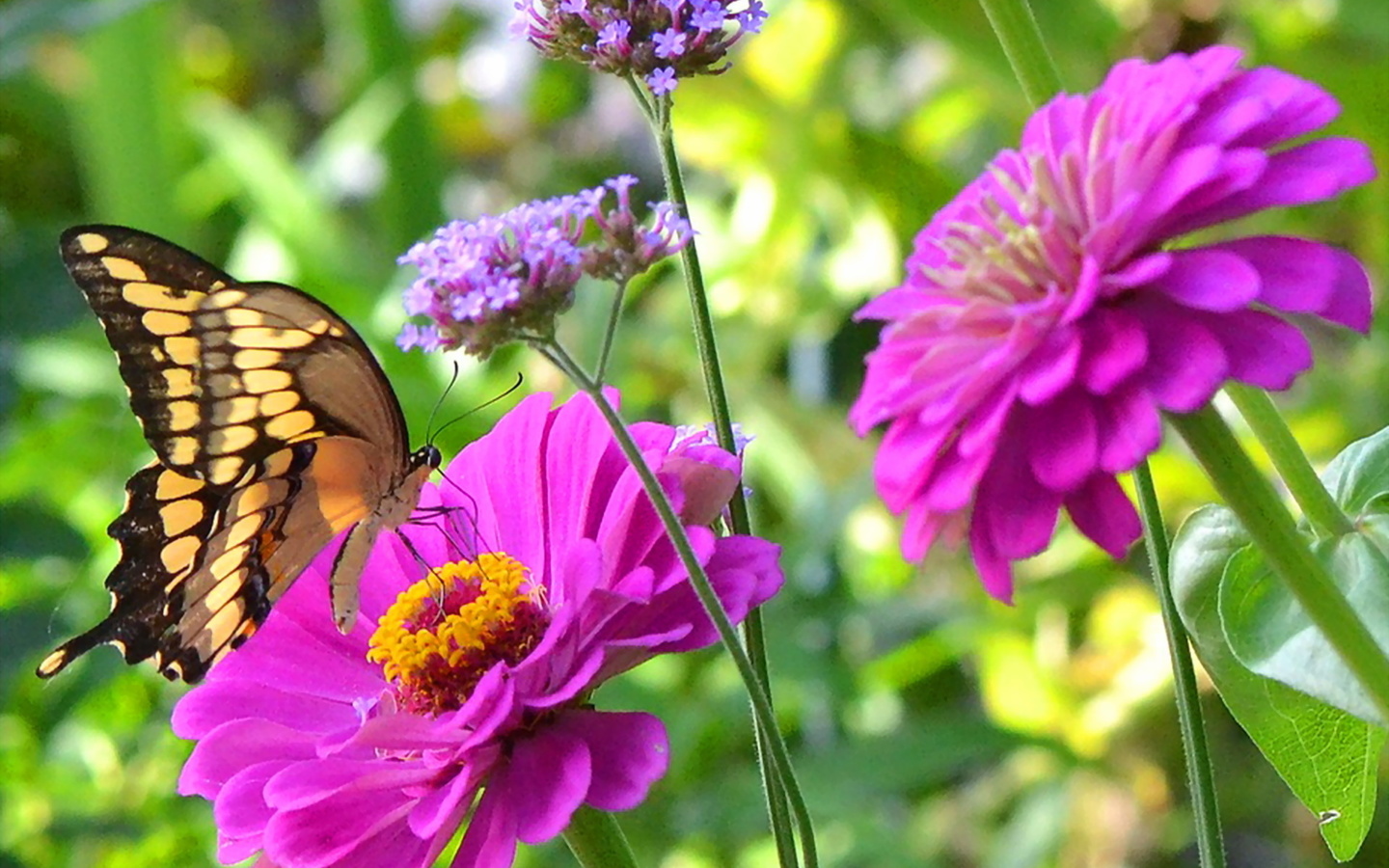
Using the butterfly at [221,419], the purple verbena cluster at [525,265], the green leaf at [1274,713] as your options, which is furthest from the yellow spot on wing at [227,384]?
the green leaf at [1274,713]

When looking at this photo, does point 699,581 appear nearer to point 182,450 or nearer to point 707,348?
point 707,348

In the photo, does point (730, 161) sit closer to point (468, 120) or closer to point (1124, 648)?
point (1124, 648)

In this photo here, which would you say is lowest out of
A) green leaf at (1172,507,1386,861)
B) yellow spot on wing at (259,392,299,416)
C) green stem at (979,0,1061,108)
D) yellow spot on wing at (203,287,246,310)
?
green leaf at (1172,507,1386,861)

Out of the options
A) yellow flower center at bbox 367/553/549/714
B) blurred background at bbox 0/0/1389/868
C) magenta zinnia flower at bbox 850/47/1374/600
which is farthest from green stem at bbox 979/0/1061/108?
blurred background at bbox 0/0/1389/868

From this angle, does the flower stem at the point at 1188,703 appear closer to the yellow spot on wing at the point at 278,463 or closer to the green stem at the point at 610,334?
the green stem at the point at 610,334

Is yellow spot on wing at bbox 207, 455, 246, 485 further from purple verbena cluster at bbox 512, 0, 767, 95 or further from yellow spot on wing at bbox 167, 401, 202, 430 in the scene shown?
purple verbena cluster at bbox 512, 0, 767, 95

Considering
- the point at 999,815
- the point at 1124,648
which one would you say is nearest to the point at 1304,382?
the point at 1124,648

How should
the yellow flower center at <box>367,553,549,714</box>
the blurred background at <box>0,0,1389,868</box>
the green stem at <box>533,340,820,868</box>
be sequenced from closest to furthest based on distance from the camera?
the green stem at <box>533,340,820,868</box>
the yellow flower center at <box>367,553,549,714</box>
the blurred background at <box>0,0,1389,868</box>
